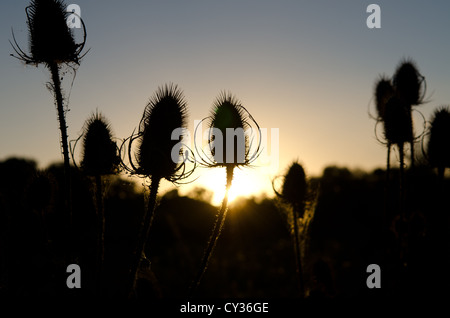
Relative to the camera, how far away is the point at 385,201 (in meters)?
4.25

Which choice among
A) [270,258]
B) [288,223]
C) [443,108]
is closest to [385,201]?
[288,223]

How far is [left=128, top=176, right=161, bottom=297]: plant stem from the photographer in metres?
2.55

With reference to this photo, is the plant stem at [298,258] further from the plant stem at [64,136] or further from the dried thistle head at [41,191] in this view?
the dried thistle head at [41,191]

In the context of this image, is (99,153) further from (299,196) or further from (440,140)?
(440,140)

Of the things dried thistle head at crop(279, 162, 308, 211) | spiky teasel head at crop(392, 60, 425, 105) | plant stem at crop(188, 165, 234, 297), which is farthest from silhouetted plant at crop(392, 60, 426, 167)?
plant stem at crop(188, 165, 234, 297)

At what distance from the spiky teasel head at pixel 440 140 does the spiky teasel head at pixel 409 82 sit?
1.02 metres

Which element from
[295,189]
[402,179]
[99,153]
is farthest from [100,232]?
[402,179]

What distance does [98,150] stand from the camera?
12.7 feet

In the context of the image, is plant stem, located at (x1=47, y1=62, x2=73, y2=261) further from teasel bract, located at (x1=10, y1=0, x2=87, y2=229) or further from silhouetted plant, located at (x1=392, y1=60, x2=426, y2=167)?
silhouetted plant, located at (x1=392, y1=60, x2=426, y2=167)

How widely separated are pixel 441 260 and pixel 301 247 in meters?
1.39

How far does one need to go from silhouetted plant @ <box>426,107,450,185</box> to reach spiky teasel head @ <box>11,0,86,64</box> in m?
4.21

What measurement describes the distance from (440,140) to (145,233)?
13.2 feet

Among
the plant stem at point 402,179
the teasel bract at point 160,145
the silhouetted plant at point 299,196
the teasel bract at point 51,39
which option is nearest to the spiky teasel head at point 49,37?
the teasel bract at point 51,39

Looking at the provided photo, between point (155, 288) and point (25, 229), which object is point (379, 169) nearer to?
point (155, 288)
